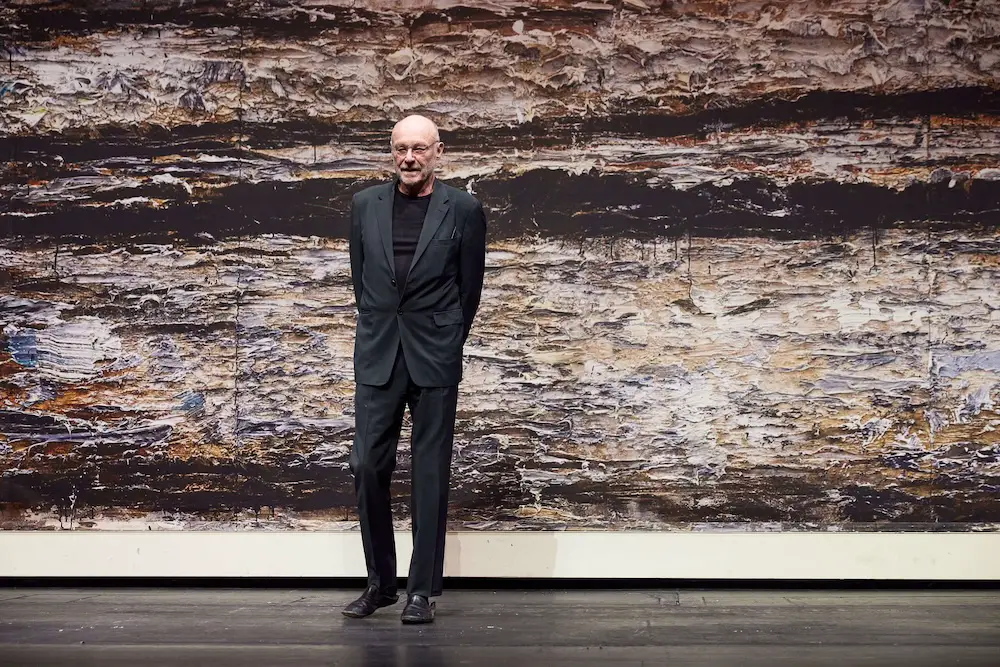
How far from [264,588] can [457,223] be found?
1.52 m

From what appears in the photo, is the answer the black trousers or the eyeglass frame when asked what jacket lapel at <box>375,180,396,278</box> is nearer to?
the eyeglass frame

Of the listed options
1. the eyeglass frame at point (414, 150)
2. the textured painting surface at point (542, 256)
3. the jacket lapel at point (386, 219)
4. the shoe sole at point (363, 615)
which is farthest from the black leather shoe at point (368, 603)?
the eyeglass frame at point (414, 150)

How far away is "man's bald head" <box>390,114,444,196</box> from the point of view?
11.2 ft

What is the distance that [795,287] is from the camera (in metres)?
4.09

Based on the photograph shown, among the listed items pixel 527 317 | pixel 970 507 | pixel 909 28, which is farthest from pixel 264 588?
pixel 909 28

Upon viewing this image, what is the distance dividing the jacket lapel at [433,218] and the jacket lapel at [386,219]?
71 mm

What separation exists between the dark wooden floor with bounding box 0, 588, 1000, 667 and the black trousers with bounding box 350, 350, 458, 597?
19 centimetres

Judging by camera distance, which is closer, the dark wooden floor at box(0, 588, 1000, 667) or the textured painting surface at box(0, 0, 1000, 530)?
the dark wooden floor at box(0, 588, 1000, 667)

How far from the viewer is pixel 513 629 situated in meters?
3.29

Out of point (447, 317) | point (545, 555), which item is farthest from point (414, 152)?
point (545, 555)

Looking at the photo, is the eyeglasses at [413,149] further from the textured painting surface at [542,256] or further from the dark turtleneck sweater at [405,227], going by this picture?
the textured painting surface at [542,256]

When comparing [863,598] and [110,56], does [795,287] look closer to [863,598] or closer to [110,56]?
[863,598]

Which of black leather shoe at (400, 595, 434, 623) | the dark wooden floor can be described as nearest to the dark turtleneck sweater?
black leather shoe at (400, 595, 434, 623)

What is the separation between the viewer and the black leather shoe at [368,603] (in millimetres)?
3455
